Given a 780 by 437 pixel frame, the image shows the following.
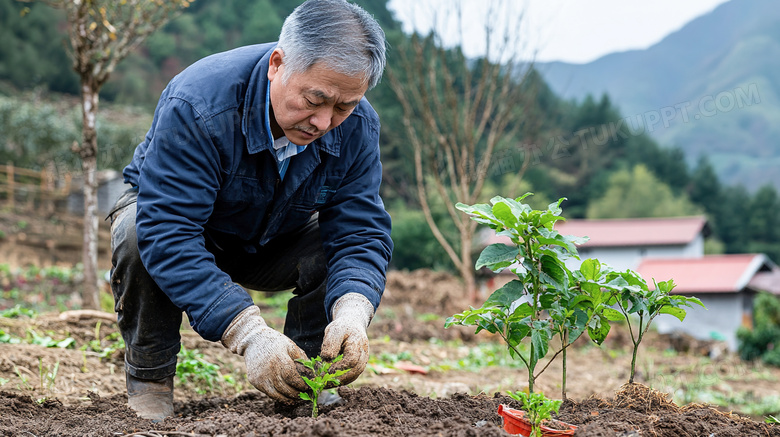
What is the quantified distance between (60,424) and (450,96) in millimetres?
8250

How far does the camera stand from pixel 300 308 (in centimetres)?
Result: 245

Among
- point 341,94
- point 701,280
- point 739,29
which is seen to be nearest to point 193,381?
point 341,94

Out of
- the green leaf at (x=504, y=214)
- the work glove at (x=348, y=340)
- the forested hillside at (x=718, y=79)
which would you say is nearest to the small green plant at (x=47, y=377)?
the work glove at (x=348, y=340)

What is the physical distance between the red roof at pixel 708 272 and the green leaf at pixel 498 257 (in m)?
18.3

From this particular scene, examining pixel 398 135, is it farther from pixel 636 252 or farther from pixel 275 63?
pixel 275 63

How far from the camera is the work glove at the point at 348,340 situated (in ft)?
6.18

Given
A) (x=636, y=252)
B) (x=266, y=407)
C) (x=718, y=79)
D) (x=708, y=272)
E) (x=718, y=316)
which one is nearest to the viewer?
(x=266, y=407)

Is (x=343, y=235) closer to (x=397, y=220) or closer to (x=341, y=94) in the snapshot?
(x=341, y=94)

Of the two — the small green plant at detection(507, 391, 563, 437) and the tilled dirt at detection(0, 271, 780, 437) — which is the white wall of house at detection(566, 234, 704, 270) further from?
the small green plant at detection(507, 391, 563, 437)

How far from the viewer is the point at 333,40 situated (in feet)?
5.90

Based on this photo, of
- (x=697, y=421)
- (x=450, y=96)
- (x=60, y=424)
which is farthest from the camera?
(x=450, y=96)

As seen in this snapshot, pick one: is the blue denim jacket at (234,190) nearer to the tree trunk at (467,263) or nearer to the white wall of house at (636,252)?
the tree trunk at (467,263)

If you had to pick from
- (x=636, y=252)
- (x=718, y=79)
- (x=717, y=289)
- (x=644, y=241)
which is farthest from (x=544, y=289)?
(x=718, y=79)

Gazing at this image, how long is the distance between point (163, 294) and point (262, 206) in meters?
0.46
